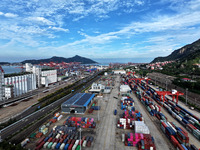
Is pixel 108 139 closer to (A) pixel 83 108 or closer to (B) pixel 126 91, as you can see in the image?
(A) pixel 83 108

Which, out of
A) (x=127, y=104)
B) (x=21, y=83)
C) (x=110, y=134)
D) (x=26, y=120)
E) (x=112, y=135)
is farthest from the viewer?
(x=21, y=83)

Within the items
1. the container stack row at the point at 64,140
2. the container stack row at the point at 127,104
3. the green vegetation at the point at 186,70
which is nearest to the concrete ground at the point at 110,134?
the container stack row at the point at 64,140

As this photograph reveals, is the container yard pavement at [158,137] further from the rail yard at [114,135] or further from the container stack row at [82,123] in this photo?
the container stack row at [82,123]

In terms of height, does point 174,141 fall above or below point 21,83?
below

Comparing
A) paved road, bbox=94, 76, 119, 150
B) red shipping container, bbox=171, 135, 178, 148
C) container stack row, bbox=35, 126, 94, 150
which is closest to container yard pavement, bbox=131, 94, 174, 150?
red shipping container, bbox=171, 135, 178, 148

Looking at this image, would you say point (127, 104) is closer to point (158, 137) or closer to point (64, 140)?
point (158, 137)

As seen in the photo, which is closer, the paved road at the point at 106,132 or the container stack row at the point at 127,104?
the paved road at the point at 106,132

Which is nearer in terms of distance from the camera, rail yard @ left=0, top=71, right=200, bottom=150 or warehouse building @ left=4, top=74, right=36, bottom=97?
rail yard @ left=0, top=71, right=200, bottom=150

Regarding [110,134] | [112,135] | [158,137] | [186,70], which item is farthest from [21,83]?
[186,70]

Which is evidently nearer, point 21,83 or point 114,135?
point 114,135

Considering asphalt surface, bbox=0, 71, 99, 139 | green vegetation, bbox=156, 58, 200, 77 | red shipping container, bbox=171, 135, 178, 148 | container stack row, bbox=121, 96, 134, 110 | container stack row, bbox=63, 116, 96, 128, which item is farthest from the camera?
green vegetation, bbox=156, 58, 200, 77

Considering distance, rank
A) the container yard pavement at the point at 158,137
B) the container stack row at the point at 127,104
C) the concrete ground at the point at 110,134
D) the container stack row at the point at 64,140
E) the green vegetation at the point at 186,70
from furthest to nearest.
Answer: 1. the green vegetation at the point at 186,70
2. the container stack row at the point at 127,104
3. the container yard pavement at the point at 158,137
4. the concrete ground at the point at 110,134
5. the container stack row at the point at 64,140

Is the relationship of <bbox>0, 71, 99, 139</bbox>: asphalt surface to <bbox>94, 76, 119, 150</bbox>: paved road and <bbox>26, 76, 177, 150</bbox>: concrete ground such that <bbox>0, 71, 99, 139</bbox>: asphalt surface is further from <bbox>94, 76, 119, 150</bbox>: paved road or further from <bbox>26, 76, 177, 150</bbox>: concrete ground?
<bbox>94, 76, 119, 150</bbox>: paved road
